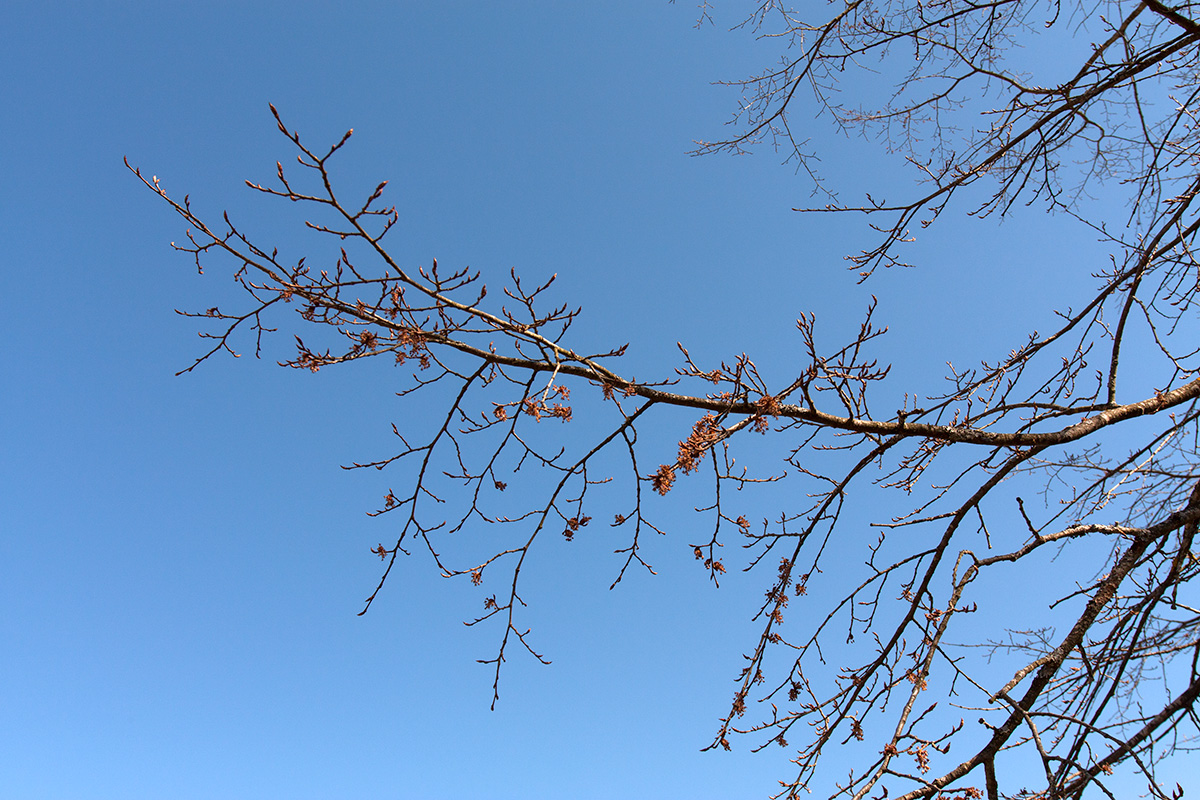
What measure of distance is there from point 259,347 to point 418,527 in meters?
0.92

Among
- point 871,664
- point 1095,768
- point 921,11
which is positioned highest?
point 921,11

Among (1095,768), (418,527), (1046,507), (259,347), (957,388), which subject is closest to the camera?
(1095,768)

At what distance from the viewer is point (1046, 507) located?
13.5 feet

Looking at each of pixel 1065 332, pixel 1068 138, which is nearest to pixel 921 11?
pixel 1068 138

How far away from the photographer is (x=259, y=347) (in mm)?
2537

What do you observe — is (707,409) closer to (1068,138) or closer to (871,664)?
(871,664)

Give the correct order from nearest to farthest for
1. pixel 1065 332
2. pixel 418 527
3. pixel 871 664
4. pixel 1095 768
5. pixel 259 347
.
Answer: pixel 1095 768
pixel 259 347
pixel 418 527
pixel 871 664
pixel 1065 332

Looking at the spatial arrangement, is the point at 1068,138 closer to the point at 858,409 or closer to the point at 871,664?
the point at 858,409

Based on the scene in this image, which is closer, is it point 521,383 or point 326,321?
point 326,321

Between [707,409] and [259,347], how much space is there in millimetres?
1670

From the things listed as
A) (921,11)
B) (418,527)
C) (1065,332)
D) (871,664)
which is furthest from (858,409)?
(921,11)

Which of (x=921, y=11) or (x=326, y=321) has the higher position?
(x=921, y=11)

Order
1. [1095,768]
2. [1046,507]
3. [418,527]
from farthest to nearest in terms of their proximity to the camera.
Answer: [1046,507] → [418,527] → [1095,768]

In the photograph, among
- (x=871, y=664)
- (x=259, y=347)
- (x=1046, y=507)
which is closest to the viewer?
(x=259, y=347)
